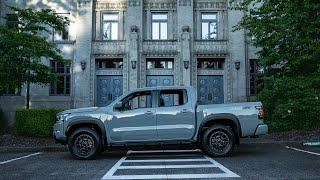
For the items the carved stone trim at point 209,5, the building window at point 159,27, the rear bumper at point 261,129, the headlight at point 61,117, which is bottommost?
the rear bumper at point 261,129

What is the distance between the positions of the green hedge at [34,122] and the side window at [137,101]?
6.83 m

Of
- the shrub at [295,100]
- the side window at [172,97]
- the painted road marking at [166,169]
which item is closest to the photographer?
the painted road marking at [166,169]

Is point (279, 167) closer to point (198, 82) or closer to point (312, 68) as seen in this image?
point (312, 68)

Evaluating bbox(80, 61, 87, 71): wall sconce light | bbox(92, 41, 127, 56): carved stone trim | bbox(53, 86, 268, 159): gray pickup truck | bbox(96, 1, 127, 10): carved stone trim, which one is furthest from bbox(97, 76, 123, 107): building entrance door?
bbox(53, 86, 268, 159): gray pickup truck

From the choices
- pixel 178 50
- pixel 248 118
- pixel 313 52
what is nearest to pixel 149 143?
pixel 248 118

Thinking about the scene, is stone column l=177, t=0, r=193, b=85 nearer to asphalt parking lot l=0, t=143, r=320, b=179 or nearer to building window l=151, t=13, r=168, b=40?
building window l=151, t=13, r=168, b=40

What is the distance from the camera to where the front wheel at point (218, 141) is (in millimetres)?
9516

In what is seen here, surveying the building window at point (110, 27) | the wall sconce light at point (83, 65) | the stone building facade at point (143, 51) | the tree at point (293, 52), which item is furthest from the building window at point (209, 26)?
the wall sconce light at point (83, 65)

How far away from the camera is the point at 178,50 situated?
Answer: 24.0 m

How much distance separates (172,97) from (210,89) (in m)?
15.2

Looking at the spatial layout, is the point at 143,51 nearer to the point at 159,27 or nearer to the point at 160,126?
the point at 159,27

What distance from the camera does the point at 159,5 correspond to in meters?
24.8

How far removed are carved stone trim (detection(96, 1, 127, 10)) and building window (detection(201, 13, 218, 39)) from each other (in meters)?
5.68

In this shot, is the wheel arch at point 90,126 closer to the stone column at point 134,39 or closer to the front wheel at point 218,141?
the front wheel at point 218,141
